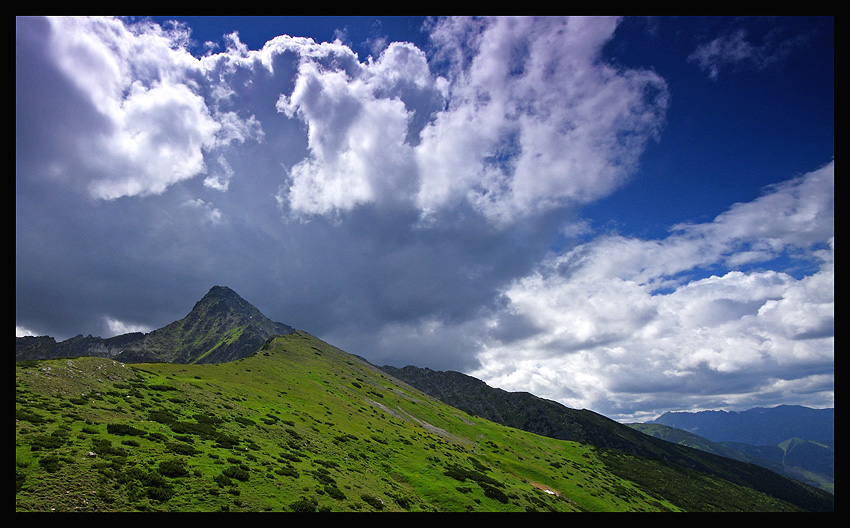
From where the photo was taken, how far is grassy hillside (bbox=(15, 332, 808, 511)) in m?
26.6

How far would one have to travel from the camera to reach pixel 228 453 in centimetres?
3922

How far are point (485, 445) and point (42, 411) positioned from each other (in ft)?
375

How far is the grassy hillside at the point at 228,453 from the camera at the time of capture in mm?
26562

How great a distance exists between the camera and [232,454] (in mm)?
39375
